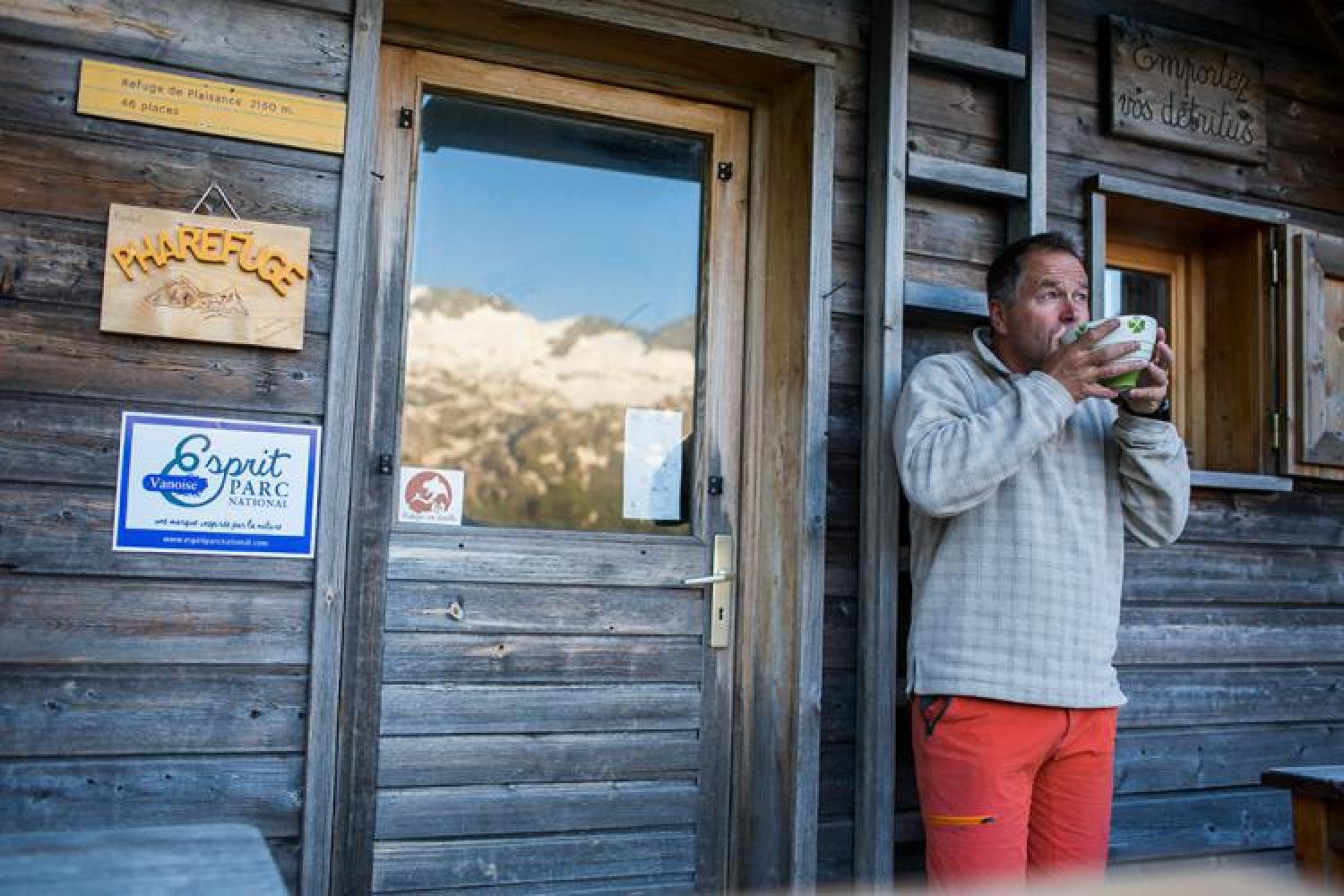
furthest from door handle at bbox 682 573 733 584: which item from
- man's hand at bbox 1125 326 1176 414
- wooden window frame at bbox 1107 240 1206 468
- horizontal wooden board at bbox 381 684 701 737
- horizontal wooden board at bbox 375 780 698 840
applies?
wooden window frame at bbox 1107 240 1206 468

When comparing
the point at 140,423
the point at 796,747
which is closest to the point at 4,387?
the point at 140,423

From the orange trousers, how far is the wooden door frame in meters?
0.50

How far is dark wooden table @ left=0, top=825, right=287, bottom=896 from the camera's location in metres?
1.37

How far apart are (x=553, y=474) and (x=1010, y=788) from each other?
1319 millimetres

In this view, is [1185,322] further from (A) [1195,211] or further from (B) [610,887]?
(B) [610,887]

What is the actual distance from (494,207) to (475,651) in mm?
1111

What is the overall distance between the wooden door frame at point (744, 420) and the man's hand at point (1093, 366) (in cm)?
71

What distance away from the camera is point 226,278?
262 centimetres

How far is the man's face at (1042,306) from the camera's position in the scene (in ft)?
9.22

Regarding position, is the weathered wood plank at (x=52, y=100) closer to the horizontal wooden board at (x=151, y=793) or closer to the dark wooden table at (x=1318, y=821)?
the horizontal wooden board at (x=151, y=793)

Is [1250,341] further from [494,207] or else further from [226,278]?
[226,278]

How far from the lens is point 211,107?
2.63 metres

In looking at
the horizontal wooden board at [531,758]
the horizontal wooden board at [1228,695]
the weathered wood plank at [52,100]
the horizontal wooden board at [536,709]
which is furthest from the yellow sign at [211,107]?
the horizontal wooden board at [1228,695]

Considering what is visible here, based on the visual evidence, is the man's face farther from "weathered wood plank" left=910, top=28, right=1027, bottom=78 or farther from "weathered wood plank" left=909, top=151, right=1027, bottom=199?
"weathered wood plank" left=910, top=28, right=1027, bottom=78
